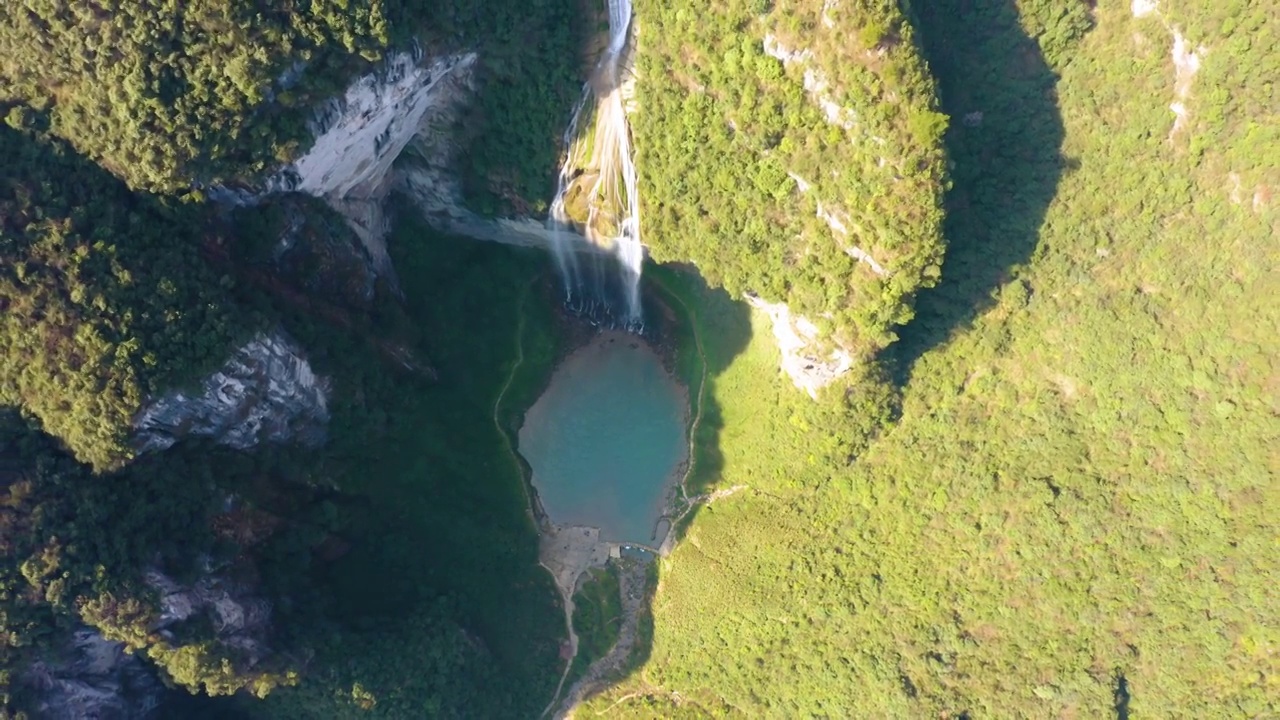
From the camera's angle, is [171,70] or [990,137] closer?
[171,70]

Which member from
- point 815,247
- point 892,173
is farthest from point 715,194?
point 892,173

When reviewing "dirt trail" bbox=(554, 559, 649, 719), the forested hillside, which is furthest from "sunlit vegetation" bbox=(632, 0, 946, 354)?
"dirt trail" bbox=(554, 559, 649, 719)

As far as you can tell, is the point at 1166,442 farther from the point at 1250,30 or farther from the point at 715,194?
the point at 715,194

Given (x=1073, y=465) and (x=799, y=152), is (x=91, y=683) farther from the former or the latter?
(x=1073, y=465)

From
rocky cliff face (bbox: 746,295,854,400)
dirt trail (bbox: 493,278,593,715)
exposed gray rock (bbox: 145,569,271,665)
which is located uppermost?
rocky cliff face (bbox: 746,295,854,400)

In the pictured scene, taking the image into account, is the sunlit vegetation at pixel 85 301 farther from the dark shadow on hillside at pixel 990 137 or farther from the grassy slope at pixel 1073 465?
the dark shadow on hillside at pixel 990 137

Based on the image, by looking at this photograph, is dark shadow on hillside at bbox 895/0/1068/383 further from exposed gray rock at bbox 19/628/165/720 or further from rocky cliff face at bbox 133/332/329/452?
exposed gray rock at bbox 19/628/165/720

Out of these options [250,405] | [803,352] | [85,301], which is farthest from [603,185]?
[85,301]

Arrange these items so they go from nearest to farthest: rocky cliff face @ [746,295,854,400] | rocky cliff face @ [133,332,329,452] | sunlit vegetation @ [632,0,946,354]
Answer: rocky cliff face @ [133,332,329,452], sunlit vegetation @ [632,0,946,354], rocky cliff face @ [746,295,854,400]
